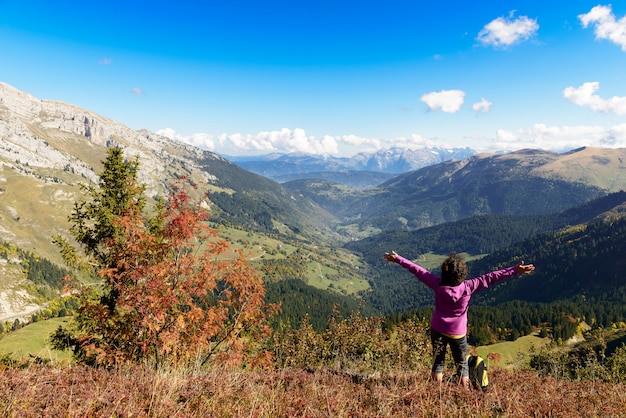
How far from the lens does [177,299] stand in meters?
10.8

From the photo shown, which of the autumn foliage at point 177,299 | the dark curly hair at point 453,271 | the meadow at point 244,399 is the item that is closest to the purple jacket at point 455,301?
the dark curly hair at point 453,271

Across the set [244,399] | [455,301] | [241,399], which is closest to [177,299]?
[241,399]

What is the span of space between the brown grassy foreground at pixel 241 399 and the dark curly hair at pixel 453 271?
2181mm

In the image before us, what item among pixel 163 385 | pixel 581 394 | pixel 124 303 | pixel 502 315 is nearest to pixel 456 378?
pixel 581 394

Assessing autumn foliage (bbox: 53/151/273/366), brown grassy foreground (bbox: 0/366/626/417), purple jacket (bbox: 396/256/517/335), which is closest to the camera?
brown grassy foreground (bbox: 0/366/626/417)

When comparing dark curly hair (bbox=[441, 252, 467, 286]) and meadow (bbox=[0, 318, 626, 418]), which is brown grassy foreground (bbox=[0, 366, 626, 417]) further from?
dark curly hair (bbox=[441, 252, 467, 286])

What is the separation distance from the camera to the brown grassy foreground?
14.5 ft

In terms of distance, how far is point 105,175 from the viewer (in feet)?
74.7

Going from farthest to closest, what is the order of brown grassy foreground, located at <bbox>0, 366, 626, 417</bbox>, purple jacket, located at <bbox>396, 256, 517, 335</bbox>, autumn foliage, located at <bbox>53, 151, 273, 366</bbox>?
autumn foliage, located at <bbox>53, 151, 273, 366</bbox>, purple jacket, located at <bbox>396, 256, 517, 335</bbox>, brown grassy foreground, located at <bbox>0, 366, 626, 417</bbox>

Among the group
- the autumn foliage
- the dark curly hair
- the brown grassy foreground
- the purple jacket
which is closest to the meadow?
the brown grassy foreground

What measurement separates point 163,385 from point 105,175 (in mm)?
22152

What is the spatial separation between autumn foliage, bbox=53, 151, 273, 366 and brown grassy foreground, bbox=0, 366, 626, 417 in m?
3.78

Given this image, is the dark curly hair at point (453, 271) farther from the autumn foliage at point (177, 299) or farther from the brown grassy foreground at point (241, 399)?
the autumn foliage at point (177, 299)

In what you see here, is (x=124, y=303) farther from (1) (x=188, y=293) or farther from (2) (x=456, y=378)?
(2) (x=456, y=378)
